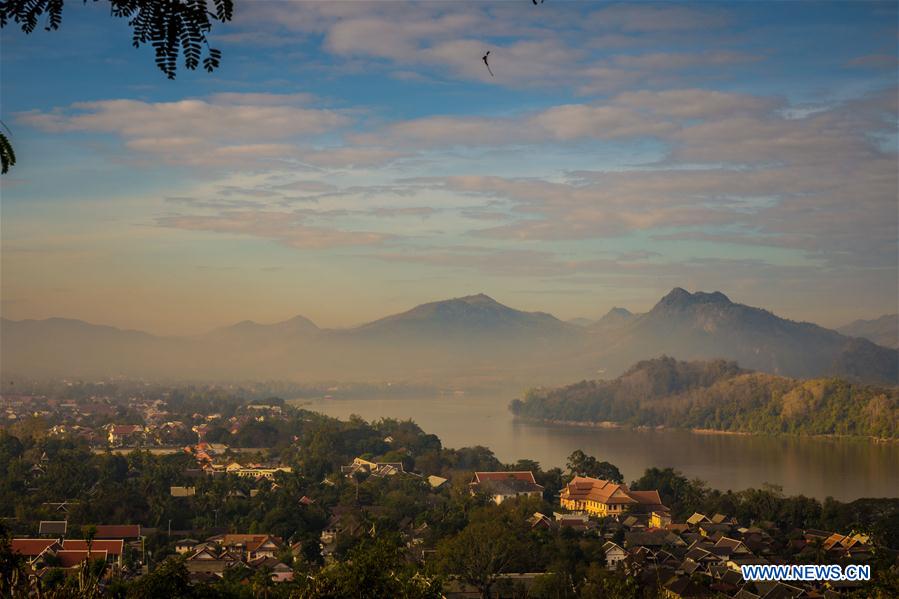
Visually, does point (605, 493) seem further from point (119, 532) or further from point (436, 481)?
point (119, 532)

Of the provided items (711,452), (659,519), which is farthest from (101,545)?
(711,452)

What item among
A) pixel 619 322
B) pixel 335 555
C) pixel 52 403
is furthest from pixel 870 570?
pixel 619 322

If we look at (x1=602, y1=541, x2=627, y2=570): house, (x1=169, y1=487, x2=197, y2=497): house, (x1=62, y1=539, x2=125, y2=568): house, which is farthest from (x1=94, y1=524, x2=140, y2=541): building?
(x1=602, y1=541, x2=627, y2=570): house

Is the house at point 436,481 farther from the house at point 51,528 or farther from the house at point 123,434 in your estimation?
the house at point 123,434

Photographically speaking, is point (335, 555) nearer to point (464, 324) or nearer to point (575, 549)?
point (575, 549)

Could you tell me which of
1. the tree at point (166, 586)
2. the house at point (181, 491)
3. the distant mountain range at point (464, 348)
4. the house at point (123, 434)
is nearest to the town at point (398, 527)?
the tree at point (166, 586)

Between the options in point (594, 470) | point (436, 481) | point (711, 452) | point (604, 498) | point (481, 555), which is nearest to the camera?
point (481, 555)
